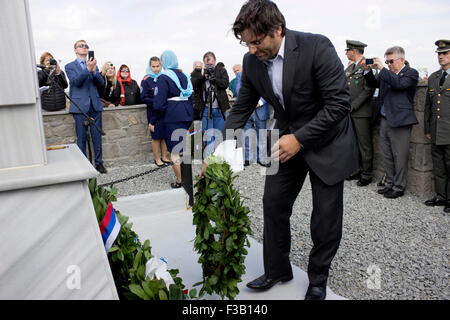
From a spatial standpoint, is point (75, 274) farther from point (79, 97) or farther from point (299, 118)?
point (79, 97)

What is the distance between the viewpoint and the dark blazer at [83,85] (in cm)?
671

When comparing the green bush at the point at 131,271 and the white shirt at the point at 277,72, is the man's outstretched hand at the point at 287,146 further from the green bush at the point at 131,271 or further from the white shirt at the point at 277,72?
the green bush at the point at 131,271

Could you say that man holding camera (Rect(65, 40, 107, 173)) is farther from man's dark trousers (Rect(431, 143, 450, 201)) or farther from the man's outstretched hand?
man's dark trousers (Rect(431, 143, 450, 201))

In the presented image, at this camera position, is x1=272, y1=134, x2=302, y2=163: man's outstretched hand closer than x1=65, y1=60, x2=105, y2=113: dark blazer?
Yes

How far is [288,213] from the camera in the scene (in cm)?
280

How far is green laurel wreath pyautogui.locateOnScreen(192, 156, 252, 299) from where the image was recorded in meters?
2.37

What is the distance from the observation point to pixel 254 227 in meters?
4.52

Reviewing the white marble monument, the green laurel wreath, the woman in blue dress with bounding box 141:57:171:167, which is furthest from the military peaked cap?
the white marble monument

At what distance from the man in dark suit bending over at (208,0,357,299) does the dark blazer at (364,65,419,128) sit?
3310 mm

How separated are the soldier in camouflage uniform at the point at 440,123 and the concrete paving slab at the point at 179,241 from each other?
2979mm

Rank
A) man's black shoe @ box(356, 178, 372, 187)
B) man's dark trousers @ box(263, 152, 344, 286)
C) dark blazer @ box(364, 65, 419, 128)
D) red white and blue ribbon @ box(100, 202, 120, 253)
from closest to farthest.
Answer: red white and blue ribbon @ box(100, 202, 120, 253) → man's dark trousers @ box(263, 152, 344, 286) → dark blazer @ box(364, 65, 419, 128) → man's black shoe @ box(356, 178, 372, 187)

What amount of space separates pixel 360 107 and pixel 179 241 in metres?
3.87

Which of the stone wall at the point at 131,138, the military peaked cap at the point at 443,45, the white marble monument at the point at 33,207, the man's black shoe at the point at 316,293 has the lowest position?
the man's black shoe at the point at 316,293

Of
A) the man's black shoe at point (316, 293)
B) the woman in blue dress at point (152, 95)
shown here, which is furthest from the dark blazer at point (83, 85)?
the man's black shoe at point (316, 293)
